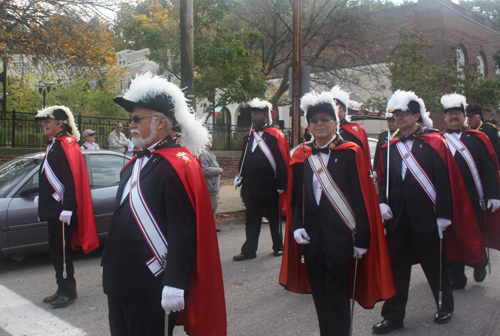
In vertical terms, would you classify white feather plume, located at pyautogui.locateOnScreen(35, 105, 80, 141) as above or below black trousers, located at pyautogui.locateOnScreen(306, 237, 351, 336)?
above

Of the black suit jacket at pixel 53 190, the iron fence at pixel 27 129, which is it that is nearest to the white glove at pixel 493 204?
the black suit jacket at pixel 53 190

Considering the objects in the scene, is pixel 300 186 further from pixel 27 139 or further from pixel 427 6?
pixel 427 6

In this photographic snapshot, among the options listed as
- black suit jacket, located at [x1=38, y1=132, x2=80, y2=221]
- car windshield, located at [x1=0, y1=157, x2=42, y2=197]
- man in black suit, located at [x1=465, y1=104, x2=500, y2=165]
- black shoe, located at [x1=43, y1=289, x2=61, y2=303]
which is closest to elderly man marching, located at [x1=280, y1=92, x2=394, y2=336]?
black suit jacket, located at [x1=38, y1=132, x2=80, y2=221]

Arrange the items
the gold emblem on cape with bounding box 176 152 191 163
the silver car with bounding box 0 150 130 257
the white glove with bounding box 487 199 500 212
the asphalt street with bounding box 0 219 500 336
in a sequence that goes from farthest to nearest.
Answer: the silver car with bounding box 0 150 130 257, the white glove with bounding box 487 199 500 212, the asphalt street with bounding box 0 219 500 336, the gold emblem on cape with bounding box 176 152 191 163

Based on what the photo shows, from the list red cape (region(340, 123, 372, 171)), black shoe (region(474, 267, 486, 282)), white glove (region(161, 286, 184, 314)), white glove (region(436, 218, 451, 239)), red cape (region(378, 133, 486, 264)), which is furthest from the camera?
red cape (region(340, 123, 372, 171))

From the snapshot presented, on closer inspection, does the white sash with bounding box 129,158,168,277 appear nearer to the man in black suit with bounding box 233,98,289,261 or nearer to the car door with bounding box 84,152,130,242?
the man in black suit with bounding box 233,98,289,261

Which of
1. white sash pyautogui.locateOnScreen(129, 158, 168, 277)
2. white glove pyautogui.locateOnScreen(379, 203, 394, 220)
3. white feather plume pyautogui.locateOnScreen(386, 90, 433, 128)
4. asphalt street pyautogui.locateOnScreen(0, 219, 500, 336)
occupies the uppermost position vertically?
white feather plume pyautogui.locateOnScreen(386, 90, 433, 128)

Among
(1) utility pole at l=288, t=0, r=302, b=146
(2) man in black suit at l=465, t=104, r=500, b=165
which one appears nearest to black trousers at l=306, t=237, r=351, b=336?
(2) man in black suit at l=465, t=104, r=500, b=165

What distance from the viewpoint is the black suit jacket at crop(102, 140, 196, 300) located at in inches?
92.1

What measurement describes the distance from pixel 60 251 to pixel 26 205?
156 centimetres

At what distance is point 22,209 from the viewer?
5.64m

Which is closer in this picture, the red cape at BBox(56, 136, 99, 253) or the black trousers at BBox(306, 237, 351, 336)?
the black trousers at BBox(306, 237, 351, 336)

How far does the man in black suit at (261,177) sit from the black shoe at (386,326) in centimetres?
256

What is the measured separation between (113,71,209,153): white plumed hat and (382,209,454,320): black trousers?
7.33 feet
